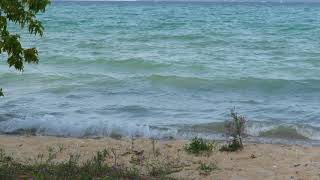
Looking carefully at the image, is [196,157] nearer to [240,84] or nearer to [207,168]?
[207,168]

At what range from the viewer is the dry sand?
7602 millimetres

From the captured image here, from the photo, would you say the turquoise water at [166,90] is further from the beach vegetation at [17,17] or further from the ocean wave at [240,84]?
the beach vegetation at [17,17]

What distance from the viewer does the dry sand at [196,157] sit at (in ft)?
24.9

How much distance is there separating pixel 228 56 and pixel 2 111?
38.5ft

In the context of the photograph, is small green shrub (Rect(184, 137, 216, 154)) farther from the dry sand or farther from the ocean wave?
the ocean wave

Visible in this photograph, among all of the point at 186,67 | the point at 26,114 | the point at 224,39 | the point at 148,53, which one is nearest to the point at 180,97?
the point at 26,114

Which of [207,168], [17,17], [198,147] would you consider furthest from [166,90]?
[17,17]

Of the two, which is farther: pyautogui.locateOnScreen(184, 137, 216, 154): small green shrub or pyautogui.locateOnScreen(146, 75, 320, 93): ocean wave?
pyautogui.locateOnScreen(146, 75, 320, 93): ocean wave

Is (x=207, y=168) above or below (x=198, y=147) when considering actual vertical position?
below

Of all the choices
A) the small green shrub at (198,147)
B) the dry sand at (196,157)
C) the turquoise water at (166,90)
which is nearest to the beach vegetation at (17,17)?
the dry sand at (196,157)

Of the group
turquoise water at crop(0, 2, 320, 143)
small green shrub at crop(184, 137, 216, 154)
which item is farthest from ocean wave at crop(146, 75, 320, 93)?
small green shrub at crop(184, 137, 216, 154)

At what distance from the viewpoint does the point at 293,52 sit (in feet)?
76.3

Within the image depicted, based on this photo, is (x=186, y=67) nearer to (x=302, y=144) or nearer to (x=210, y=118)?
(x=210, y=118)

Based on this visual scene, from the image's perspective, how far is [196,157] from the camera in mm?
8461
